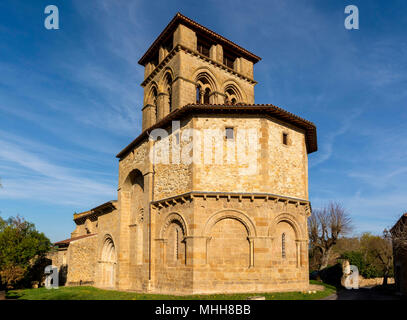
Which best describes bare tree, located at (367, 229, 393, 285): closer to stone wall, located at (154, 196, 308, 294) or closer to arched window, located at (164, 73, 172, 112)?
stone wall, located at (154, 196, 308, 294)

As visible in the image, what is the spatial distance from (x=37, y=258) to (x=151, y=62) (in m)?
18.6

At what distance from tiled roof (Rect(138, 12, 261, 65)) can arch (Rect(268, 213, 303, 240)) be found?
14423 mm

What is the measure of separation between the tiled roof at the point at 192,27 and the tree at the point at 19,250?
1669 centimetres

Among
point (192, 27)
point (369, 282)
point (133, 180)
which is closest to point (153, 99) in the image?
point (192, 27)

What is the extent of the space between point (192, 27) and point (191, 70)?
332 centimetres

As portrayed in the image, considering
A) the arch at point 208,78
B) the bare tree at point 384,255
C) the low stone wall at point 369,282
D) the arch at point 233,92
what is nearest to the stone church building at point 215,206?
the arch at point 208,78

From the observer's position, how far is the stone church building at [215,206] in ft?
49.3

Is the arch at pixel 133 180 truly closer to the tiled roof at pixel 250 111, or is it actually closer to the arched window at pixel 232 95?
the tiled roof at pixel 250 111

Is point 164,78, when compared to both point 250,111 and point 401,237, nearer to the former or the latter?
point 250,111

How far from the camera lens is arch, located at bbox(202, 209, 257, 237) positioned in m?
15.2

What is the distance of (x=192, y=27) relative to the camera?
22.8 m
